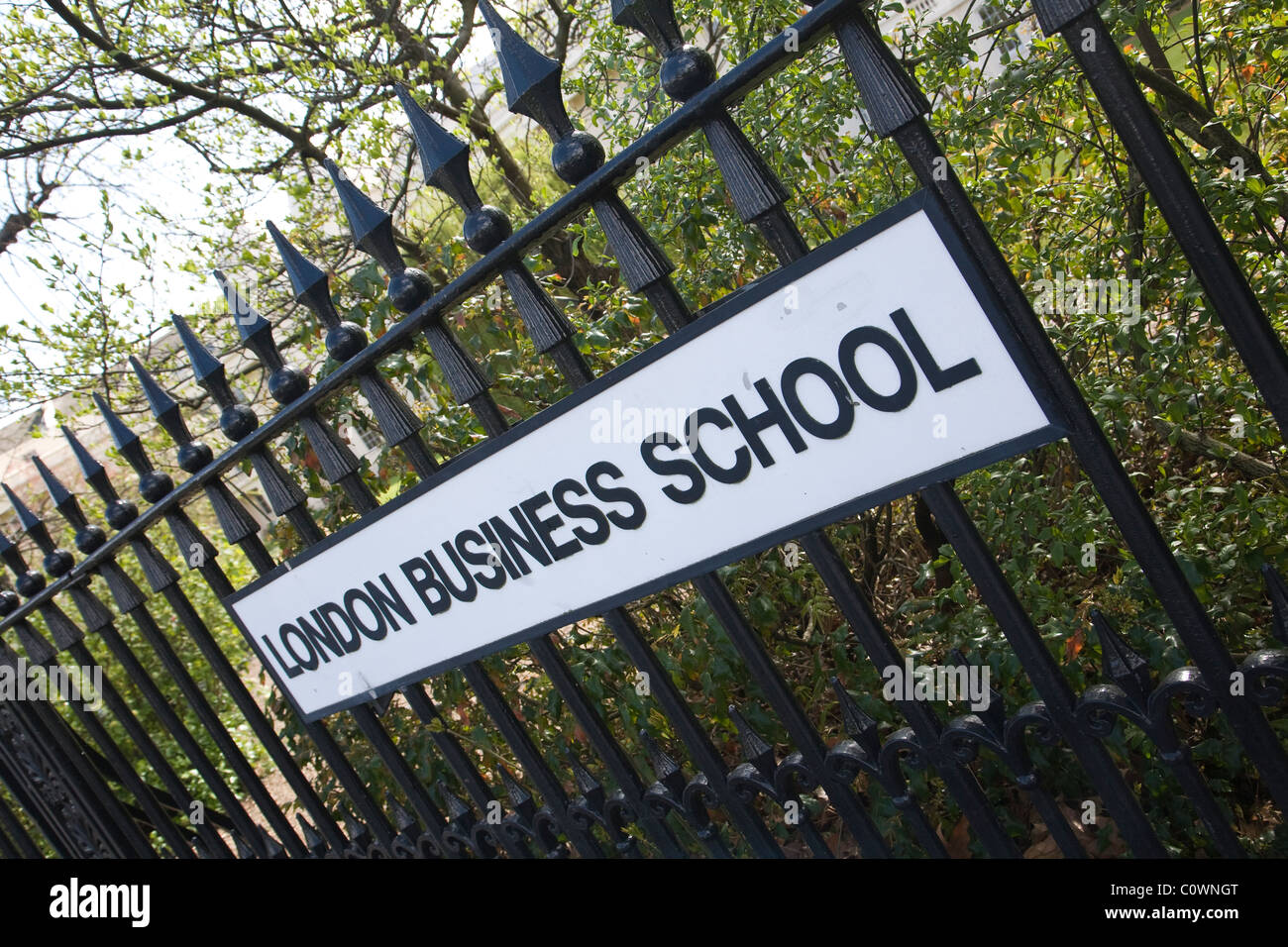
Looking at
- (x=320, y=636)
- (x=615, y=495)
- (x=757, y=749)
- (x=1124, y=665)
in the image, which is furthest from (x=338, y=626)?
(x=1124, y=665)

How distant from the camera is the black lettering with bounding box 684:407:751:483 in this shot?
1484 mm

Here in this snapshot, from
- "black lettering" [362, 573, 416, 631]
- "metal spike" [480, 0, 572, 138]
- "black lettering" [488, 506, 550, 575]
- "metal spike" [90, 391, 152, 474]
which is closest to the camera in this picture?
"metal spike" [480, 0, 572, 138]

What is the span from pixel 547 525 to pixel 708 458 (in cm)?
37

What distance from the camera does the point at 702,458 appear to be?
1.52m

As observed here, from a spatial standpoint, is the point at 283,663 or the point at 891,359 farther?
the point at 283,663

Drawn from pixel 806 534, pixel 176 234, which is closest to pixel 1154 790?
pixel 806 534

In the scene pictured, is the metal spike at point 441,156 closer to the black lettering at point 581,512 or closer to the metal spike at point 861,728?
the black lettering at point 581,512

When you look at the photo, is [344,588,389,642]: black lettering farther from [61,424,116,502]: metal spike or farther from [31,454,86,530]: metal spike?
[31,454,86,530]: metal spike

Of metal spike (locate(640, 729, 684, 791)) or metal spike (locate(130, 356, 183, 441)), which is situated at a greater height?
metal spike (locate(130, 356, 183, 441))

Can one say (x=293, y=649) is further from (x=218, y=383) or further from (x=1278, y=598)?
(x=1278, y=598)

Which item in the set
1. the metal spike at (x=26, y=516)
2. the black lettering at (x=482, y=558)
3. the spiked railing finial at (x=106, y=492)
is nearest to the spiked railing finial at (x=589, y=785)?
the black lettering at (x=482, y=558)

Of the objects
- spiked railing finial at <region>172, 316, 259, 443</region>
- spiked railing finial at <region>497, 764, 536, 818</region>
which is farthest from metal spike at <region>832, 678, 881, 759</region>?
spiked railing finial at <region>172, 316, 259, 443</region>

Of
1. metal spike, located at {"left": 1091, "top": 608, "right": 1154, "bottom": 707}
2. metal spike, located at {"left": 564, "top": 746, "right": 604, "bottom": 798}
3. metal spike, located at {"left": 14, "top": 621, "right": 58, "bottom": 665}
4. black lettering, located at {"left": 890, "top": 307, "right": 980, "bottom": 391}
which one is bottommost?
metal spike, located at {"left": 1091, "top": 608, "right": 1154, "bottom": 707}

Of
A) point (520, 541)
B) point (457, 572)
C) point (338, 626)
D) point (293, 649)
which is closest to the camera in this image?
point (520, 541)
